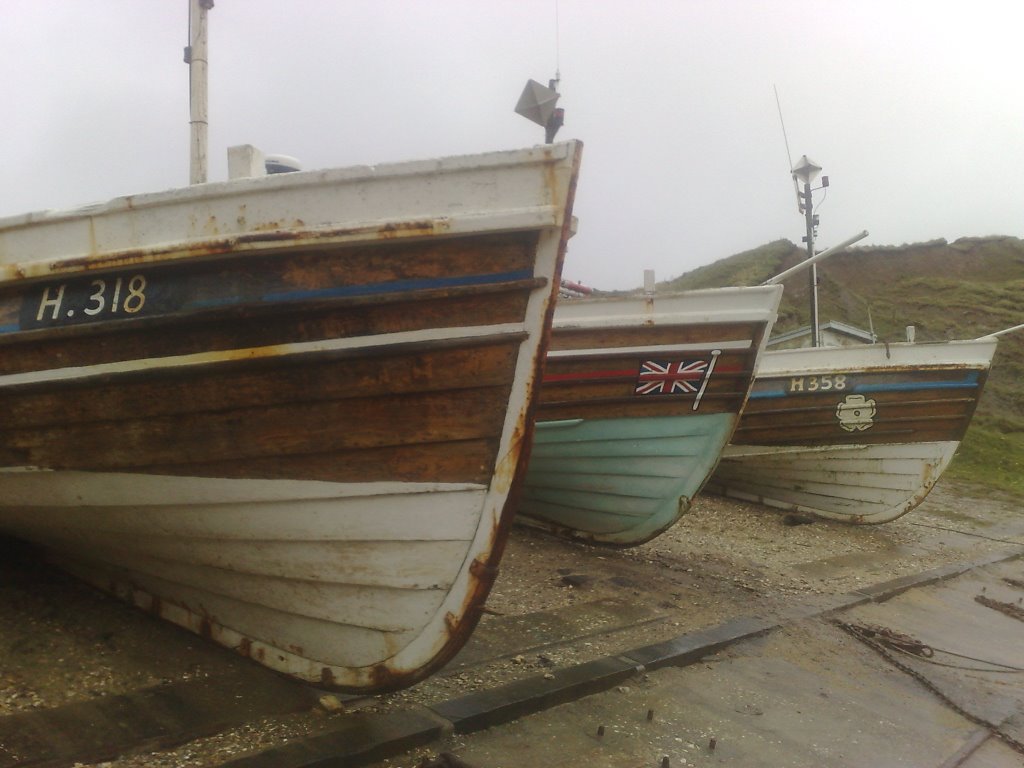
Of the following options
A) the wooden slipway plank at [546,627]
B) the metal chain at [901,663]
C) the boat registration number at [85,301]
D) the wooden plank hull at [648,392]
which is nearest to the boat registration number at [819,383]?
the wooden plank hull at [648,392]

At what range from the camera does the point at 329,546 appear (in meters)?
3.06

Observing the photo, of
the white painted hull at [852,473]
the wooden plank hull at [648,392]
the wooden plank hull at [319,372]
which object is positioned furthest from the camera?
the white painted hull at [852,473]

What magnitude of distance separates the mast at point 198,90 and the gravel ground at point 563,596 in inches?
88.4

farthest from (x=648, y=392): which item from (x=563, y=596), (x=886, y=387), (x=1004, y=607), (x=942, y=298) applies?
(x=942, y=298)

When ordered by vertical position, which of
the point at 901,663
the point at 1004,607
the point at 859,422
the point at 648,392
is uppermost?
the point at 648,392

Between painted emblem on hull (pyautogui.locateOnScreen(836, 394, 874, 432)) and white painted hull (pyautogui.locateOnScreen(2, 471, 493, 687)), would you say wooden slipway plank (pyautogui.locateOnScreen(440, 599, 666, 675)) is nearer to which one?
white painted hull (pyautogui.locateOnScreen(2, 471, 493, 687))

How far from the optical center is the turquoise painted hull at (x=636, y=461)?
232 inches

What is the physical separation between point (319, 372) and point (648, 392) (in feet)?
11.0

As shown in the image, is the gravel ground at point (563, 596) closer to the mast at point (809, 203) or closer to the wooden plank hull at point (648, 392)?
the wooden plank hull at point (648, 392)

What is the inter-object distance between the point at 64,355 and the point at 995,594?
22.6 ft

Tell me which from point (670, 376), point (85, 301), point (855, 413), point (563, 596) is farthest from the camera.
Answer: point (855, 413)

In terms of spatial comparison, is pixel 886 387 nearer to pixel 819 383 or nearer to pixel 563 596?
pixel 819 383

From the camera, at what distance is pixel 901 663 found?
14.8 ft

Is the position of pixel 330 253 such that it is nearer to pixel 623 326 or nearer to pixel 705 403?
pixel 623 326
